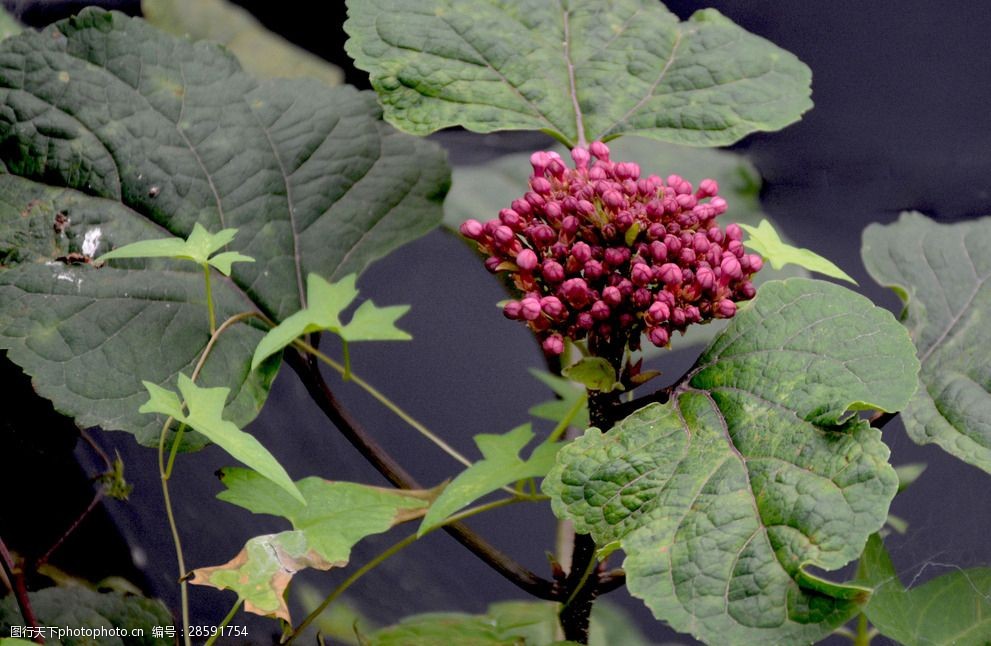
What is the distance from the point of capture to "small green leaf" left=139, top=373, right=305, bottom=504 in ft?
2.27

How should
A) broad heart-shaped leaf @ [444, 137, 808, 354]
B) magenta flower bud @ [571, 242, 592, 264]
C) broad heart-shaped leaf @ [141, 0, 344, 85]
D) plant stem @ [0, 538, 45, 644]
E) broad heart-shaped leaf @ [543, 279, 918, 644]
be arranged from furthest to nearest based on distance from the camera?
broad heart-shaped leaf @ [141, 0, 344, 85] → broad heart-shaped leaf @ [444, 137, 808, 354] → plant stem @ [0, 538, 45, 644] → magenta flower bud @ [571, 242, 592, 264] → broad heart-shaped leaf @ [543, 279, 918, 644]

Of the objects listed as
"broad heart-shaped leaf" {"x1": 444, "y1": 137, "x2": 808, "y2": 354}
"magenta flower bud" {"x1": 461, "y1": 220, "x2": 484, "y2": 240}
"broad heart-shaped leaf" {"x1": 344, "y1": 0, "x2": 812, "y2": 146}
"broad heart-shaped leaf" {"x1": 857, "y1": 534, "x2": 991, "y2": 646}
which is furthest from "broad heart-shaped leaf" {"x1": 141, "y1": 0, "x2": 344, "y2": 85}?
"broad heart-shaped leaf" {"x1": 857, "y1": 534, "x2": 991, "y2": 646}

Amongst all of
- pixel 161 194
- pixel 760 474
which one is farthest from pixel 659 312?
pixel 161 194

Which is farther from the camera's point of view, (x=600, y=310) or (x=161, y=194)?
(x=161, y=194)

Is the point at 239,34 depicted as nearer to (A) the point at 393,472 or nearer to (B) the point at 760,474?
(A) the point at 393,472

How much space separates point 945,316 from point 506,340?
0.55 metres

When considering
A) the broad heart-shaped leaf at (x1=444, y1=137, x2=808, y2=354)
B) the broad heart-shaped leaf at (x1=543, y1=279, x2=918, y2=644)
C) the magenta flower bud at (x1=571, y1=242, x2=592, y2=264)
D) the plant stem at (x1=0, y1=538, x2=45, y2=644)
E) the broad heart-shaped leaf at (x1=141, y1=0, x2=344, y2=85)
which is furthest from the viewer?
the broad heart-shaped leaf at (x1=141, y1=0, x2=344, y2=85)

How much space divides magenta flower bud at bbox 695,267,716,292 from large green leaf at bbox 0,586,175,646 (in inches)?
25.1

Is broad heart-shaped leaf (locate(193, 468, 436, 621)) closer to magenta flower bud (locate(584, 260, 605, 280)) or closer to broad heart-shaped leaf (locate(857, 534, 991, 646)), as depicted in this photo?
magenta flower bud (locate(584, 260, 605, 280))

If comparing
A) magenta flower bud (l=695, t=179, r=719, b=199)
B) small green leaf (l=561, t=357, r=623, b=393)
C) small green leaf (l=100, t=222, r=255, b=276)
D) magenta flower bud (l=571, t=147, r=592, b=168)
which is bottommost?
small green leaf (l=561, t=357, r=623, b=393)

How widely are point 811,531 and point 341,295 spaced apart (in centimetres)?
50

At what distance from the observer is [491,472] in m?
0.79

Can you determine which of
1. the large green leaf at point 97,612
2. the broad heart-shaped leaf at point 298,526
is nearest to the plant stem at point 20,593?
the large green leaf at point 97,612

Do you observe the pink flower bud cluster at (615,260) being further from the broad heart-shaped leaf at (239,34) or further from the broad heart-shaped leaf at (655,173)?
the broad heart-shaped leaf at (239,34)
